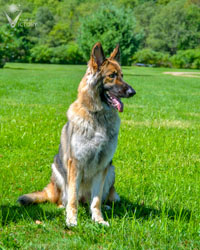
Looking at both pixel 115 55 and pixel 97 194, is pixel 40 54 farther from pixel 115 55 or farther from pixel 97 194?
pixel 97 194

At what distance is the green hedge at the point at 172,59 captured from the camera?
64312mm

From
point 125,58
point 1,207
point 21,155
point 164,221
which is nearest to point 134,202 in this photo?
point 164,221

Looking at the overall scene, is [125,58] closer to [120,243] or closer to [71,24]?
[120,243]

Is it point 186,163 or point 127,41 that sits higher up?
point 127,41

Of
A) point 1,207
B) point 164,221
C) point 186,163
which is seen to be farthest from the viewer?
point 186,163

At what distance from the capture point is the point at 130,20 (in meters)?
46.1

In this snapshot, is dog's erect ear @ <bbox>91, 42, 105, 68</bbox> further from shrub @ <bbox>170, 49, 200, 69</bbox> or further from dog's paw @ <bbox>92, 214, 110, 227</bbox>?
shrub @ <bbox>170, 49, 200, 69</bbox>

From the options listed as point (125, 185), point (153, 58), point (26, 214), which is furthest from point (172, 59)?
point (26, 214)

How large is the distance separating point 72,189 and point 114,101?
3.50 feet

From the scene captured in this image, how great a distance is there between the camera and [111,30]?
4447cm

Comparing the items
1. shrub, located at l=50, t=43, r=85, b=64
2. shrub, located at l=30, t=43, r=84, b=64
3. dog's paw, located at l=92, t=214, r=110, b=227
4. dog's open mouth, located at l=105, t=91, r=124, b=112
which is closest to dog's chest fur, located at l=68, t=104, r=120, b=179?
dog's open mouth, located at l=105, t=91, r=124, b=112

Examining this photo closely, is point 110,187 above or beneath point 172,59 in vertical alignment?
beneath

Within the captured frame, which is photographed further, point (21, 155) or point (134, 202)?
point (21, 155)

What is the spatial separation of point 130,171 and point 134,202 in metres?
1.30
